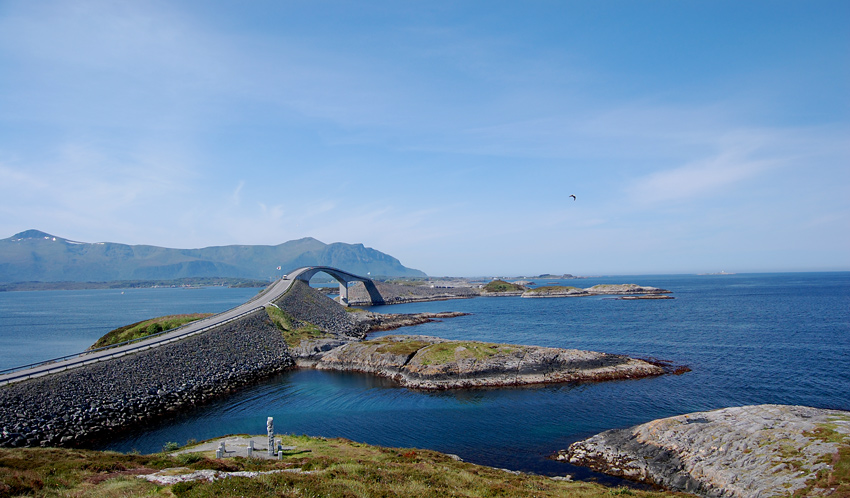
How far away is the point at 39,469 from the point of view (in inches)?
712

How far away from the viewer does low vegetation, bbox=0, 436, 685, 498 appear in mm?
15305

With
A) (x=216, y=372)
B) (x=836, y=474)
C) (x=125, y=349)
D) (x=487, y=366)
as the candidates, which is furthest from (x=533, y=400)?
(x=125, y=349)

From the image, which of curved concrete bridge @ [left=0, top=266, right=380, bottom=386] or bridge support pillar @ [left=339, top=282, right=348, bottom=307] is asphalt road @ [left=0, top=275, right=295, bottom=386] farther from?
bridge support pillar @ [left=339, top=282, right=348, bottom=307]

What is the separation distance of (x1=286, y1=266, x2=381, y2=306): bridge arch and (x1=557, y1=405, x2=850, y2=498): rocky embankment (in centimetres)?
12495

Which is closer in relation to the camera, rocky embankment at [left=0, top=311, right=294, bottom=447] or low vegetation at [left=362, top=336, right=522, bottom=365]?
rocky embankment at [left=0, top=311, right=294, bottom=447]

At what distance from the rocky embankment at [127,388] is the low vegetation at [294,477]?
12.1 metres

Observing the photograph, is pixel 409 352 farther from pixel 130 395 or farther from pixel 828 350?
pixel 828 350

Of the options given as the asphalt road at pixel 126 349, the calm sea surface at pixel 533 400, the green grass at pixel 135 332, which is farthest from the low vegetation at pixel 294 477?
the green grass at pixel 135 332

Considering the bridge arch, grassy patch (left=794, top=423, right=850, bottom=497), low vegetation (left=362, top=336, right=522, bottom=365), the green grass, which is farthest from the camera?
the bridge arch

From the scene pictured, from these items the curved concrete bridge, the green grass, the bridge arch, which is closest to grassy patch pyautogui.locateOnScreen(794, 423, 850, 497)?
the curved concrete bridge

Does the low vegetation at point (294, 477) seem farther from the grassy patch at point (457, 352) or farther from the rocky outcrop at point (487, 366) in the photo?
the grassy patch at point (457, 352)

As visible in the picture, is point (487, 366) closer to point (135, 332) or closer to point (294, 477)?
point (294, 477)

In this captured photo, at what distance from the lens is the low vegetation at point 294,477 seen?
15305 mm

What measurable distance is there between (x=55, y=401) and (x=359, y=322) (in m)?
72.6
